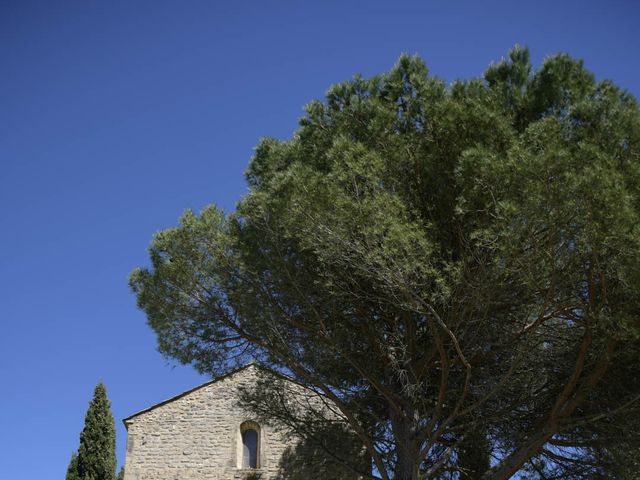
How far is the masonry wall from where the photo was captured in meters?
13.9

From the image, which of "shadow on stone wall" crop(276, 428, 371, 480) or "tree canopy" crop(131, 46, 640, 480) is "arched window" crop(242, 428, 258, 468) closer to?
"shadow on stone wall" crop(276, 428, 371, 480)

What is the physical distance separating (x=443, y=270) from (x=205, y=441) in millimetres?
7634

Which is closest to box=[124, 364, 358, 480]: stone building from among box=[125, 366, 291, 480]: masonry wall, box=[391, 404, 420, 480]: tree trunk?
box=[125, 366, 291, 480]: masonry wall

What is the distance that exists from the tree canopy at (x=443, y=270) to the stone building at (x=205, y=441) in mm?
3039

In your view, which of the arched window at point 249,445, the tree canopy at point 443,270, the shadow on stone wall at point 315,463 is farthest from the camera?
the arched window at point 249,445

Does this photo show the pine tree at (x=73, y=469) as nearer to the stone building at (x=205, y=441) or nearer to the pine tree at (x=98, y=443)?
the pine tree at (x=98, y=443)

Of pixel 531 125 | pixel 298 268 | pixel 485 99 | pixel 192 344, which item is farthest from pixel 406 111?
pixel 192 344

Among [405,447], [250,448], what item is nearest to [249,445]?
[250,448]

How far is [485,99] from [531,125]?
3.39ft

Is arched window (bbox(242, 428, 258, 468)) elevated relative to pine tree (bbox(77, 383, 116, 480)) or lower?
lower

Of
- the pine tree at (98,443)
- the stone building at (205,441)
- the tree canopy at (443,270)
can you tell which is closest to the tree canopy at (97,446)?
the pine tree at (98,443)

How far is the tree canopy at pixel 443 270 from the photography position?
831cm

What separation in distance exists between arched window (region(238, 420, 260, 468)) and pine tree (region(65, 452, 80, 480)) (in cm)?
485

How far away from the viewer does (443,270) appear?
8.61 metres
